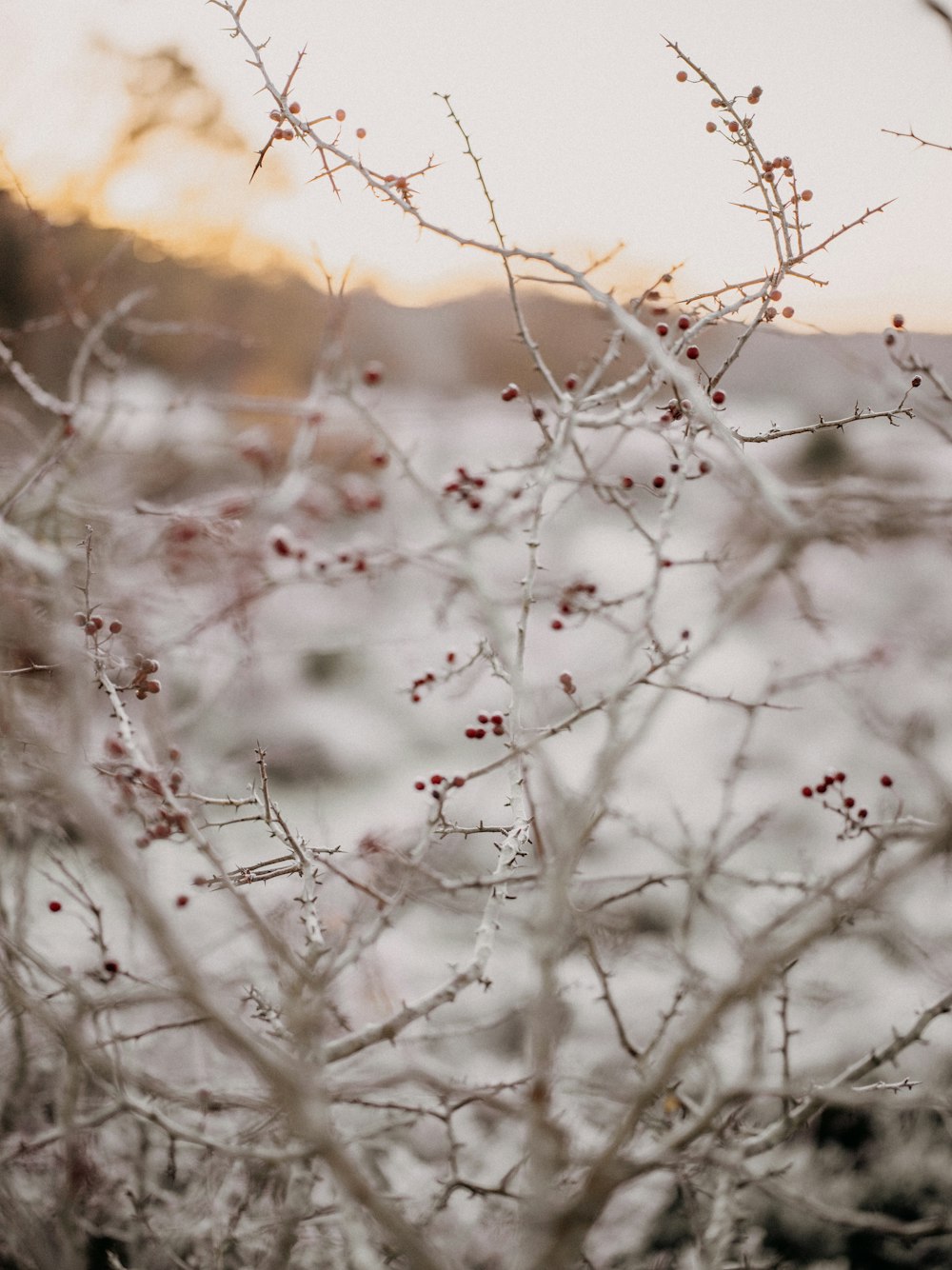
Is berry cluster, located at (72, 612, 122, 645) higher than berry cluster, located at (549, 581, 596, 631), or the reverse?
berry cluster, located at (549, 581, 596, 631)

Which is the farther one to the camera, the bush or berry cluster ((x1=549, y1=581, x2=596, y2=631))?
berry cluster ((x1=549, y1=581, x2=596, y2=631))

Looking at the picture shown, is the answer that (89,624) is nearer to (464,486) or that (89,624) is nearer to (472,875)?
(472,875)

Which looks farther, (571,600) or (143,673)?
(571,600)

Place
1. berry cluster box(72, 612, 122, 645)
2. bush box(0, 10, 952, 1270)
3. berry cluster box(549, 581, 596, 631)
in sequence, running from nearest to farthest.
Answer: bush box(0, 10, 952, 1270) < berry cluster box(72, 612, 122, 645) < berry cluster box(549, 581, 596, 631)

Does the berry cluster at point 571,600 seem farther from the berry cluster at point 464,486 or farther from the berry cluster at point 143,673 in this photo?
the berry cluster at point 143,673

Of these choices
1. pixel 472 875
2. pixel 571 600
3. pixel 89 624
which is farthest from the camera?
pixel 571 600

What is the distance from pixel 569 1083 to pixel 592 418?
235cm

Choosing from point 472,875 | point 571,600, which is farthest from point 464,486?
point 472,875

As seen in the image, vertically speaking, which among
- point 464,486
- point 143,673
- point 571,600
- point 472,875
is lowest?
point 472,875

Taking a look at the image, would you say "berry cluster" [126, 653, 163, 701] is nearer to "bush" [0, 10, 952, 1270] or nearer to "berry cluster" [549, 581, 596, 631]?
"bush" [0, 10, 952, 1270]

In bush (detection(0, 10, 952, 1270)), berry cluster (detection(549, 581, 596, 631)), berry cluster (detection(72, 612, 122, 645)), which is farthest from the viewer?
berry cluster (detection(549, 581, 596, 631))

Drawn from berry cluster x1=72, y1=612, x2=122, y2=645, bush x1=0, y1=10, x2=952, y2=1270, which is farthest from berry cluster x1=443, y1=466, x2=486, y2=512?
berry cluster x1=72, y1=612, x2=122, y2=645

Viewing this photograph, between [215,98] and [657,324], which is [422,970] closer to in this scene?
[657,324]

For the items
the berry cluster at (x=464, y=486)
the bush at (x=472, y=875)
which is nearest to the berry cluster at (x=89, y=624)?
the bush at (x=472, y=875)
